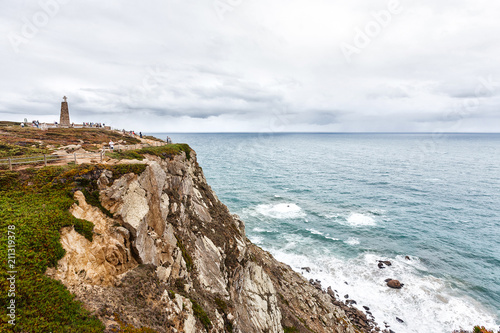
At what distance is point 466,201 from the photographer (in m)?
67.8

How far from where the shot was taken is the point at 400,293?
36156 mm

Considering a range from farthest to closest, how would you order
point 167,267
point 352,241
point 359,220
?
point 359,220
point 352,241
point 167,267

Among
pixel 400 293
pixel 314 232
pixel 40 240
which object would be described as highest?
pixel 40 240

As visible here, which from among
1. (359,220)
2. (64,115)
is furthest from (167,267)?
(359,220)

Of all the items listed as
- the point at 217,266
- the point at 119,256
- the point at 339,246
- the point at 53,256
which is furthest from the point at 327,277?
the point at 53,256

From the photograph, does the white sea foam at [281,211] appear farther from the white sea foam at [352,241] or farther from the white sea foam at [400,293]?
the white sea foam at [400,293]

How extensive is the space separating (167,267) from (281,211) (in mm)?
47006

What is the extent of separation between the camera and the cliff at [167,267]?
500 inches

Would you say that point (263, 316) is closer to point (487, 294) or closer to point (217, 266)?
point (217, 266)

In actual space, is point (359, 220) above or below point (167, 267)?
below

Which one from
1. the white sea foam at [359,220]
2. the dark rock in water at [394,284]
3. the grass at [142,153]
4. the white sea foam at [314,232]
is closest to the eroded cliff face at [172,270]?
the grass at [142,153]

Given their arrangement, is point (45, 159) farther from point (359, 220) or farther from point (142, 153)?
point (359, 220)

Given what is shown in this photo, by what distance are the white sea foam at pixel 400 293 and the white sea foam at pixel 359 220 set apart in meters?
11.5

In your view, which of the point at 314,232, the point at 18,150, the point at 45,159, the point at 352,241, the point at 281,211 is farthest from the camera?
the point at 281,211
